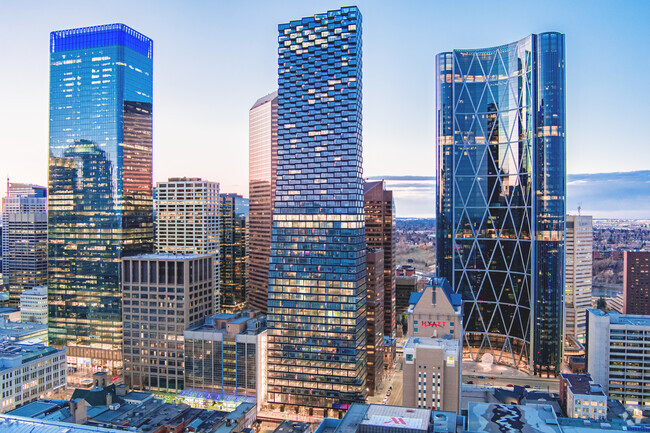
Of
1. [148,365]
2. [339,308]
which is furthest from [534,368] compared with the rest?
[148,365]

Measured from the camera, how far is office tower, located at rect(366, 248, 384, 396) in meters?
156

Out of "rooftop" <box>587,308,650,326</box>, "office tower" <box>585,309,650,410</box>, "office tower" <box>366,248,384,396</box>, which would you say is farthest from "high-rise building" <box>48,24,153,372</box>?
"rooftop" <box>587,308,650,326</box>

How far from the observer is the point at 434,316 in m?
134

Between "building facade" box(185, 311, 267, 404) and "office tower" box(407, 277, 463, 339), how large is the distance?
4309 centimetres

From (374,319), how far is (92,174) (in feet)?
392

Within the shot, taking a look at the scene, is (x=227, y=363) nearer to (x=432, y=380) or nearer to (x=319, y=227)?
(x=319, y=227)

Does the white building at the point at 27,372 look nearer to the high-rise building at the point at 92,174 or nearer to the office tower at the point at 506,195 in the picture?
the high-rise building at the point at 92,174

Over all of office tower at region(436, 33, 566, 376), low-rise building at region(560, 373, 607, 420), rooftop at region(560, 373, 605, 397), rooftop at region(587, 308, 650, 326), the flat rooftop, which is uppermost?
office tower at region(436, 33, 566, 376)

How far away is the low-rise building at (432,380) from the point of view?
4427 inches

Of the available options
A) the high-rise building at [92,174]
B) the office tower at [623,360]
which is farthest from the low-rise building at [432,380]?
the high-rise building at [92,174]

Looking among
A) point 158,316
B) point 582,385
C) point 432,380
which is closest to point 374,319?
point 432,380

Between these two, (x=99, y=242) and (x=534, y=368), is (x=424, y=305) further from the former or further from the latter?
(x=99, y=242)

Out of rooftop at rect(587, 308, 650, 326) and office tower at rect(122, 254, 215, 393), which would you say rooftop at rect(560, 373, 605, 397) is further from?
office tower at rect(122, 254, 215, 393)

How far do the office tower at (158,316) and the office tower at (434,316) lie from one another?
219 ft
